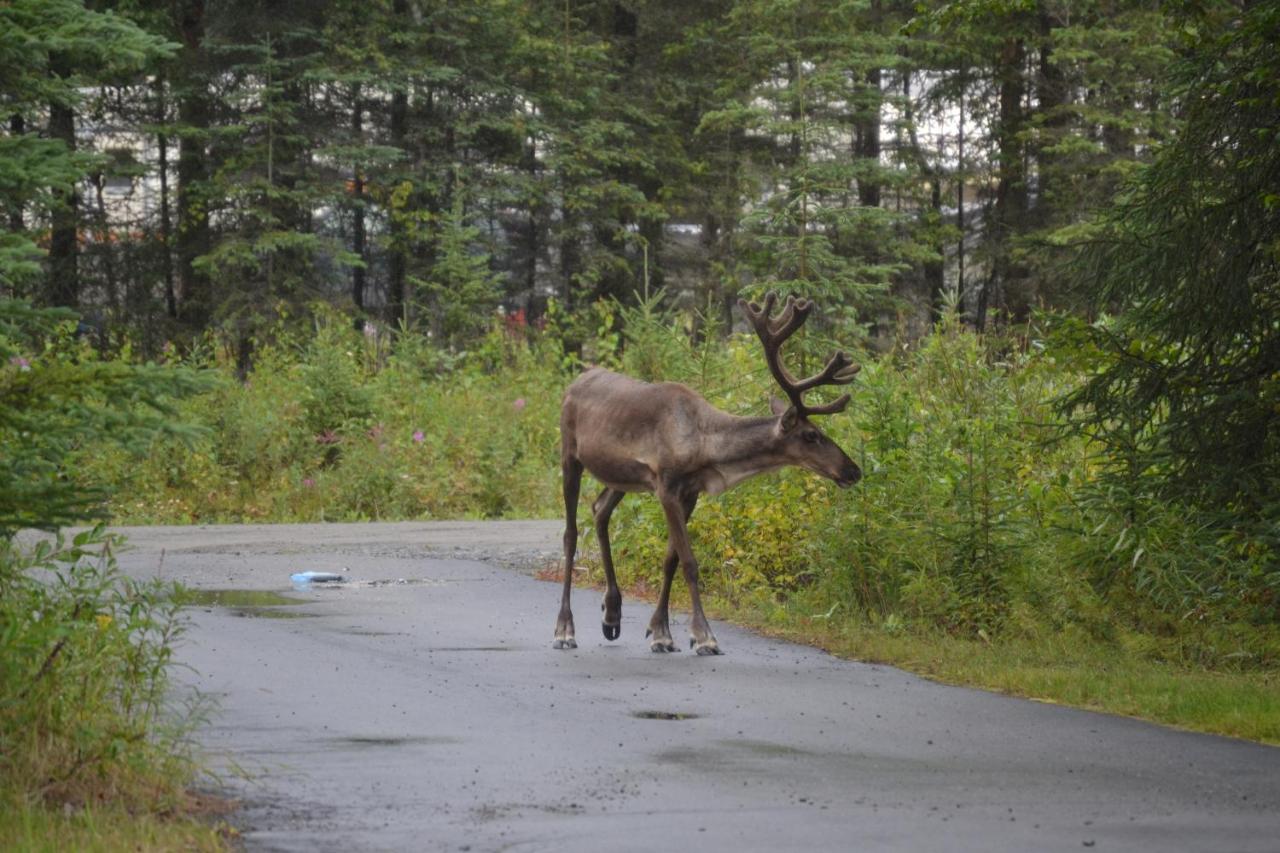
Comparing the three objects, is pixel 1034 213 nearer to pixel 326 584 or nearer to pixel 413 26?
pixel 413 26

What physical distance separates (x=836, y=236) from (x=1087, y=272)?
94.9 ft

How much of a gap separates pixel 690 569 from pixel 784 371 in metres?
1.61

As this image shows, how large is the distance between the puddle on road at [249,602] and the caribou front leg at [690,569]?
10.7ft

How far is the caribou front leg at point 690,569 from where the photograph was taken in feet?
43.3

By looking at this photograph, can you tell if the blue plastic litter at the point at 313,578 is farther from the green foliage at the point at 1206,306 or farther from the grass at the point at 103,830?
the grass at the point at 103,830

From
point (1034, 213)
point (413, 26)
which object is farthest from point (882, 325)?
point (413, 26)

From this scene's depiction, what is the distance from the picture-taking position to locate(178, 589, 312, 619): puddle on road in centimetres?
1517

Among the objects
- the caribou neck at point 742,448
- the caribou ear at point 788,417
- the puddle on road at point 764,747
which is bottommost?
the puddle on road at point 764,747

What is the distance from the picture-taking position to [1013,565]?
13.9 m

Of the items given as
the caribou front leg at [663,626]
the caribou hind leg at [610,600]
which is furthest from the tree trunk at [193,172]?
the caribou front leg at [663,626]

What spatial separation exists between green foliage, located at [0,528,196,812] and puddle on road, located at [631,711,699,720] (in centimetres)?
249

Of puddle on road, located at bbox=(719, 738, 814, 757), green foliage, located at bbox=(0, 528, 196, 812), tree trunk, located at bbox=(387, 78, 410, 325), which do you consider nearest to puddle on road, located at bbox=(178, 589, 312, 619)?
green foliage, located at bbox=(0, 528, 196, 812)

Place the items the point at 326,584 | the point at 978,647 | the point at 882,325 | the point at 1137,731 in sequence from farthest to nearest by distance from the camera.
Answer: the point at 882,325, the point at 326,584, the point at 978,647, the point at 1137,731

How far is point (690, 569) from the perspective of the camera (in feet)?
43.9
